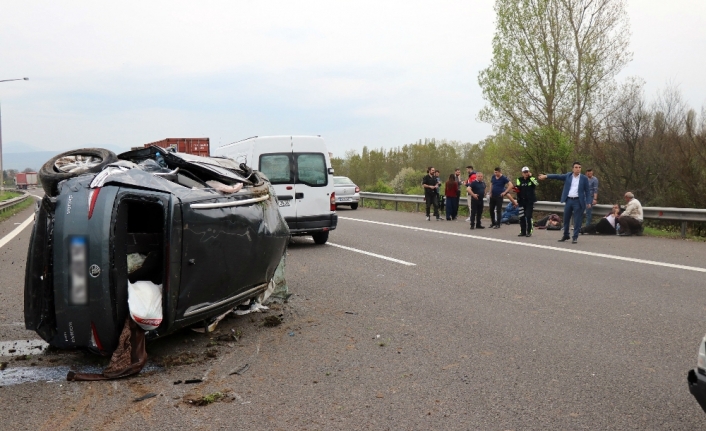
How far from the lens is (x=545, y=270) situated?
31.9 feet

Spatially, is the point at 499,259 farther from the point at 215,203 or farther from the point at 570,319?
the point at 215,203

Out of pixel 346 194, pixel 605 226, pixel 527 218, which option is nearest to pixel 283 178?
pixel 527 218

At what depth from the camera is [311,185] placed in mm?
13062

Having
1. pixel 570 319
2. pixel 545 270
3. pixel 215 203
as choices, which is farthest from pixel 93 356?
pixel 545 270

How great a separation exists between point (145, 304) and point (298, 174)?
26.8 feet

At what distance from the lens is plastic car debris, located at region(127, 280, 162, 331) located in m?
4.92

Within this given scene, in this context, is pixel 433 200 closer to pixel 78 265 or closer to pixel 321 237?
pixel 321 237

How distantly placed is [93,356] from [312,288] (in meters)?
3.44

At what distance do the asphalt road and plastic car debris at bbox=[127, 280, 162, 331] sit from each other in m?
0.43

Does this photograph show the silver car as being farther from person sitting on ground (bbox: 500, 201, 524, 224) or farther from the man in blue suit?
the man in blue suit

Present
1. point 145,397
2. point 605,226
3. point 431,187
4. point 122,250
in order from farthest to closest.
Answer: point 431,187, point 605,226, point 122,250, point 145,397

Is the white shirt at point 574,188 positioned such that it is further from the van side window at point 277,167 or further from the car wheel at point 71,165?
the car wheel at point 71,165

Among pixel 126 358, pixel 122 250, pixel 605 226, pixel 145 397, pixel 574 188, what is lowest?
pixel 145 397

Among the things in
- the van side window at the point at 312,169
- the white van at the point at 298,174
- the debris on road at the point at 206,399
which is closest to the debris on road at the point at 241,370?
the debris on road at the point at 206,399
